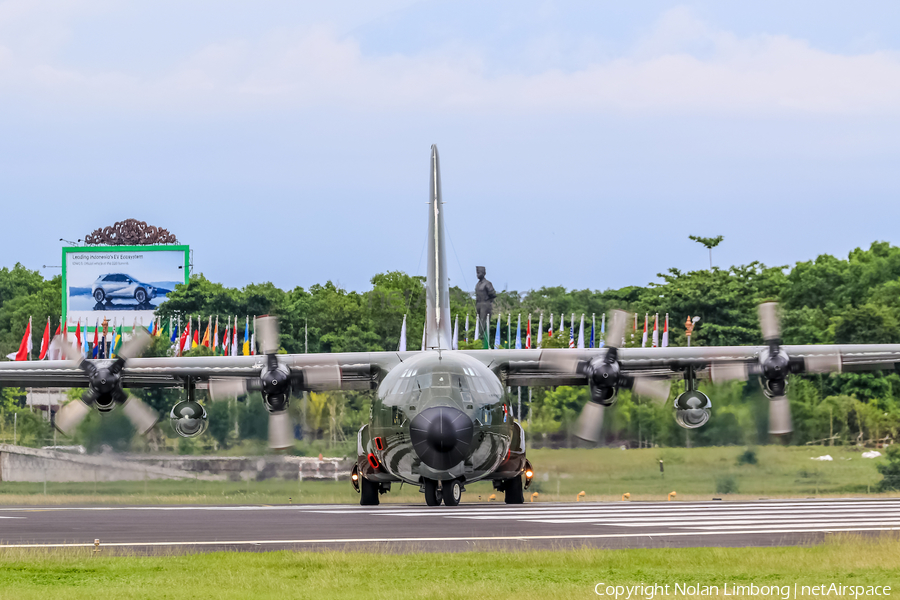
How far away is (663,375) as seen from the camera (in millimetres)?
36844

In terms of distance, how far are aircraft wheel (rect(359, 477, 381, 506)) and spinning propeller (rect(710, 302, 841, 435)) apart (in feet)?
38.1

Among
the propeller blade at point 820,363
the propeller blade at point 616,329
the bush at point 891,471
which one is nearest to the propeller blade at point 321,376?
the propeller blade at point 616,329

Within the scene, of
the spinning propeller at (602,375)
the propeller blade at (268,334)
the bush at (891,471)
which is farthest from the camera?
the bush at (891,471)

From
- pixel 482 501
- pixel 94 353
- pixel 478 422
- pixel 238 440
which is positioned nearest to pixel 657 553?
pixel 478 422

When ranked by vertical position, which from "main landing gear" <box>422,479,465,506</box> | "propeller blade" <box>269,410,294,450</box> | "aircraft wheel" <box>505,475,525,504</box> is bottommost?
"aircraft wheel" <box>505,475,525,504</box>

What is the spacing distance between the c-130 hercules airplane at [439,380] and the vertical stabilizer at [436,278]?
4cm

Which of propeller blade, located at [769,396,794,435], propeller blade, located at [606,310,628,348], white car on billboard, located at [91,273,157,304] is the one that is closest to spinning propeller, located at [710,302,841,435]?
propeller blade, located at [769,396,794,435]

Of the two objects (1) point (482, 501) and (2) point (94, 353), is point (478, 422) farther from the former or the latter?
(2) point (94, 353)

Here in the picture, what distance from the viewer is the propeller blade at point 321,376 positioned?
103 feet

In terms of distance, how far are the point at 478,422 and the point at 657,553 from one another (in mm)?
7441

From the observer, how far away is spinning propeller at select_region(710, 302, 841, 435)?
3089cm

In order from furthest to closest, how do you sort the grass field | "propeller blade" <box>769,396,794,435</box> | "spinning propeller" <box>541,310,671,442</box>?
the grass field, "propeller blade" <box>769,396,794,435</box>, "spinning propeller" <box>541,310,671,442</box>

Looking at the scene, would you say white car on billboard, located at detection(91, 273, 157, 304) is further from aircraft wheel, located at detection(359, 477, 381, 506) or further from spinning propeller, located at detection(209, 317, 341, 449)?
spinning propeller, located at detection(209, 317, 341, 449)

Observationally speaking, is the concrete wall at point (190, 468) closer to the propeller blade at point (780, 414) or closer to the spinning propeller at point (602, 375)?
the spinning propeller at point (602, 375)
